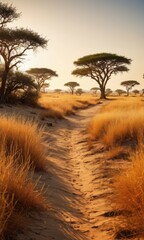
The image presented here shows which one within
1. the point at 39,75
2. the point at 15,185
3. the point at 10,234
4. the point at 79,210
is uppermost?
the point at 39,75

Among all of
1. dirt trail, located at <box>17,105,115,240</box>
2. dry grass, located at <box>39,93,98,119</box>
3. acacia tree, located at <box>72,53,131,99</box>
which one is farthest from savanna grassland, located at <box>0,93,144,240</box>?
acacia tree, located at <box>72,53,131,99</box>

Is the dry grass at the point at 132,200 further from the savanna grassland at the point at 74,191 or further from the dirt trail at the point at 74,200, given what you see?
the dirt trail at the point at 74,200

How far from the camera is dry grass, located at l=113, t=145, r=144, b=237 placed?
3.98 metres

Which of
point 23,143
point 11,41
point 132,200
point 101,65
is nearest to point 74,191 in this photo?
point 23,143

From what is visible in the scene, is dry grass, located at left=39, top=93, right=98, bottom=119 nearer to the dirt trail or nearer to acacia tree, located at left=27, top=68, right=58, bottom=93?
the dirt trail

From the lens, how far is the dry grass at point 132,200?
13.0 ft

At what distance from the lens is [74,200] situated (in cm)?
562

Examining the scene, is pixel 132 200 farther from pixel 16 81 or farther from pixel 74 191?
pixel 16 81

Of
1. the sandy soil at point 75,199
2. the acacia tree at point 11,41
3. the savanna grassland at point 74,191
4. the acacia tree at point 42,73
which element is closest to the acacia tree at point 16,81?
the acacia tree at point 11,41

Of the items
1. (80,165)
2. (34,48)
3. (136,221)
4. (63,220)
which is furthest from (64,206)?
(34,48)

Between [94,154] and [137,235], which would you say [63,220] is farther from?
[94,154]

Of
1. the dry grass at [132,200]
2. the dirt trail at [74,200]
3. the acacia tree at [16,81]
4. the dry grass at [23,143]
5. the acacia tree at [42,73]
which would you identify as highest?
the acacia tree at [42,73]

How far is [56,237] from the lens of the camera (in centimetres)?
392

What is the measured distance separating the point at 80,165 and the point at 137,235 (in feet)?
15.0
